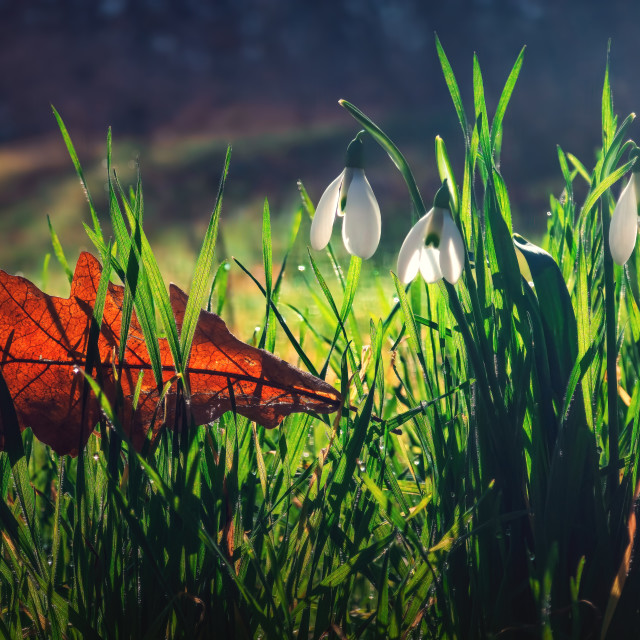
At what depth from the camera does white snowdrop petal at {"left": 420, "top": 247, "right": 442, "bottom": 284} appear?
50 centimetres

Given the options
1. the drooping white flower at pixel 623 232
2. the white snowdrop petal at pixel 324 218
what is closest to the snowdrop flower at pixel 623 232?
the drooping white flower at pixel 623 232

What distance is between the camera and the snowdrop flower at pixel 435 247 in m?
0.46

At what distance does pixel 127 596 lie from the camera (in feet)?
1.59

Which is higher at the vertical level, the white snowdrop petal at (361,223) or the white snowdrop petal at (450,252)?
the white snowdrop petal at (361,223)

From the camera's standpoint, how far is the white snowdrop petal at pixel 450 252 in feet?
1.49

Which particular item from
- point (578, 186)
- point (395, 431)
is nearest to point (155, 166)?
point (578, 186)

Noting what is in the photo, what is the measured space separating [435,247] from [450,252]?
2 centimetres

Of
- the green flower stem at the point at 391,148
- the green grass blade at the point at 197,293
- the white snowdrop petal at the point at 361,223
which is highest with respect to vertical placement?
the green flower stem at the point at 391,148

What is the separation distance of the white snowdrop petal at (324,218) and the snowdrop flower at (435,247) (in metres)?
0.08

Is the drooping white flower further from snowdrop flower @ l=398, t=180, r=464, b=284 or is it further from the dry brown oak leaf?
the dry brown oak leaf

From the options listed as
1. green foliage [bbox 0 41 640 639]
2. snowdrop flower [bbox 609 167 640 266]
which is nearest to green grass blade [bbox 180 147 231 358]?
green foliage [bbox 0 41 640 639]

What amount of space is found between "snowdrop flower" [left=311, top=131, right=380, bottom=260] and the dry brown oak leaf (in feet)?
0.37

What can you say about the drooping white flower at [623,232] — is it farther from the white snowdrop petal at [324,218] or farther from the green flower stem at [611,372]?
the white snowdrop petal at [324,218]

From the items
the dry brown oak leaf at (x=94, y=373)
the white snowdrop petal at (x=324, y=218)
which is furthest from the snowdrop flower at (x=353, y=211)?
the dry brown oak leaf at (x=94, y=373)
